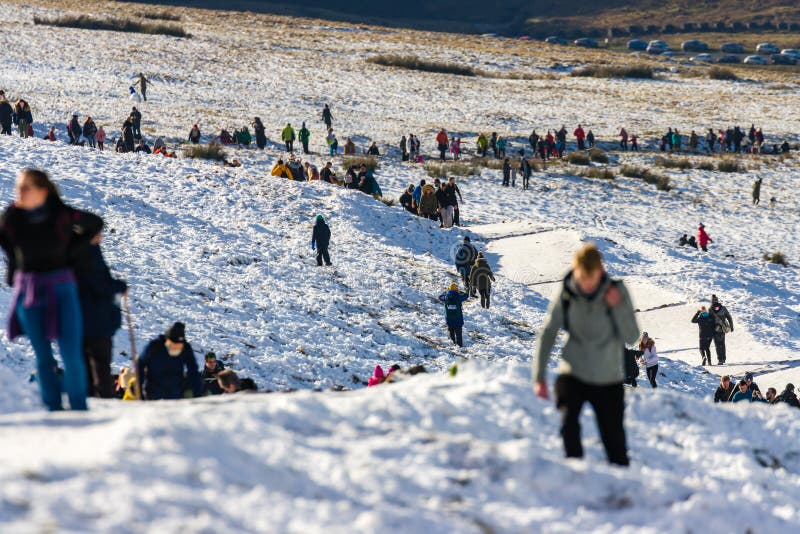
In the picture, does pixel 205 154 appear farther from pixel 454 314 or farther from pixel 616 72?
pixel 616 72

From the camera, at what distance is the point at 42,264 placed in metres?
5.64

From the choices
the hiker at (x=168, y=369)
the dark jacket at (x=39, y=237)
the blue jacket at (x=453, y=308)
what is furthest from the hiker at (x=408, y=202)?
the dark jacket at (x=39, y=237)

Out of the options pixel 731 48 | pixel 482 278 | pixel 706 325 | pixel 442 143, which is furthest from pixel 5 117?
pixel 731 48

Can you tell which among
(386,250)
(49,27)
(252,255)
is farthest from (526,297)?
(49,27)

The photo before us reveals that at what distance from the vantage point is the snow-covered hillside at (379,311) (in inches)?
198

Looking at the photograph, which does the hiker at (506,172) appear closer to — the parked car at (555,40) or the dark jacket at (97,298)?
the dark jacket at (97,298)

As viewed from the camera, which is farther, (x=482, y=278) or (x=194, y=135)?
(x=194, y=135)

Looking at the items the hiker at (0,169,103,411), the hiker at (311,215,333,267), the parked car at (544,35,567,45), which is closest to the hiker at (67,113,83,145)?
→ the hiker at (311,215,333,267)

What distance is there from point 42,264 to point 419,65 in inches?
2264

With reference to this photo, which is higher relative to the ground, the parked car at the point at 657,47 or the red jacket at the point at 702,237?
the parked car at the point at 657,47

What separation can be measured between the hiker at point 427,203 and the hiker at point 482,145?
12874 mm

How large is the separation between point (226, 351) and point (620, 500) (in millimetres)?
10039

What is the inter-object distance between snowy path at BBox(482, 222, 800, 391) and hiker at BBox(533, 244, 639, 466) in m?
13.0

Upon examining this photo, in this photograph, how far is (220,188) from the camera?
24969 millimetres
